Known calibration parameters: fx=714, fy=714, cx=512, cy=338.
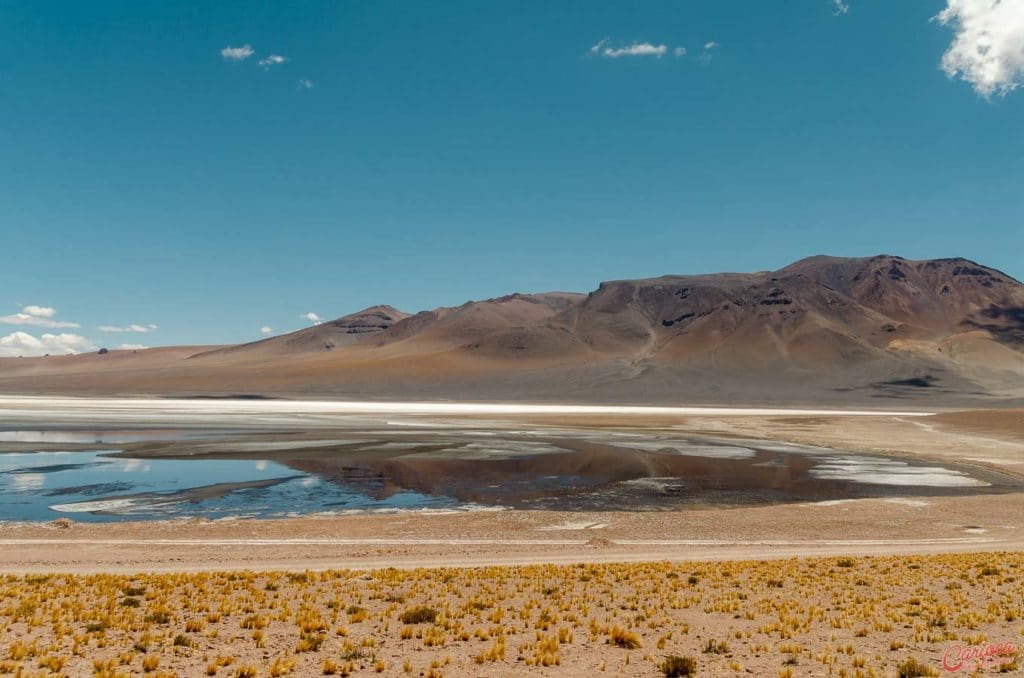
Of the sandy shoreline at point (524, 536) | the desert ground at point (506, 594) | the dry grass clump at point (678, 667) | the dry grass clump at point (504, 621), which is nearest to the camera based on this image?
the dry grass clump at point (678, 667)

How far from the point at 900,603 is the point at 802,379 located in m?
163

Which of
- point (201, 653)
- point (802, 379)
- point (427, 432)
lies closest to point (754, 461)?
point (427, 432)

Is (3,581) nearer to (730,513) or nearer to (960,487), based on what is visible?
(730,513)

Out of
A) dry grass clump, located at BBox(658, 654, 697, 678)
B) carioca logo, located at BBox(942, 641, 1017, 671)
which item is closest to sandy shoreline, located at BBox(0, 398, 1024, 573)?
dry grass clump, located at BBox(658, 654, 697, 678)

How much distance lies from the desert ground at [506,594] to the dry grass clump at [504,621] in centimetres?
5

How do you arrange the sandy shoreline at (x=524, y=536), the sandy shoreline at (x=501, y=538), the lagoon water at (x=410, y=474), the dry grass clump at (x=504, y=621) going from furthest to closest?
1. the lagoon water at (x=410, y=474)
2. the sandy shoreline at (x=524, y=536)
3. the sandy shoreline at (x=501, y=538)
4. the dry grass clump at (x=504, y=621)

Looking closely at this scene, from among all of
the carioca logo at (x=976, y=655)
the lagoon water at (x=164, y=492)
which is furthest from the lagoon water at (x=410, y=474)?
the carioca logo at (x=976, y=655)

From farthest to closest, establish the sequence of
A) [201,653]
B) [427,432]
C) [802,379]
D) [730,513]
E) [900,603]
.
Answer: [802,379], [427,432], [730,513], [900,603], [201,653]

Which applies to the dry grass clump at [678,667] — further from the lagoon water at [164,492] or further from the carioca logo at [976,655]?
the lagoon water at [164,492]

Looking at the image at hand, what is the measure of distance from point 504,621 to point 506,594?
1757mm

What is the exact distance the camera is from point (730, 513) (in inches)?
1080

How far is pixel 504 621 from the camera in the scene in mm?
12547

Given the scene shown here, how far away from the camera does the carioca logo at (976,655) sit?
1036 centimetres

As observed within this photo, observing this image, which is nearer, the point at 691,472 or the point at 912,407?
the point at 691,472
